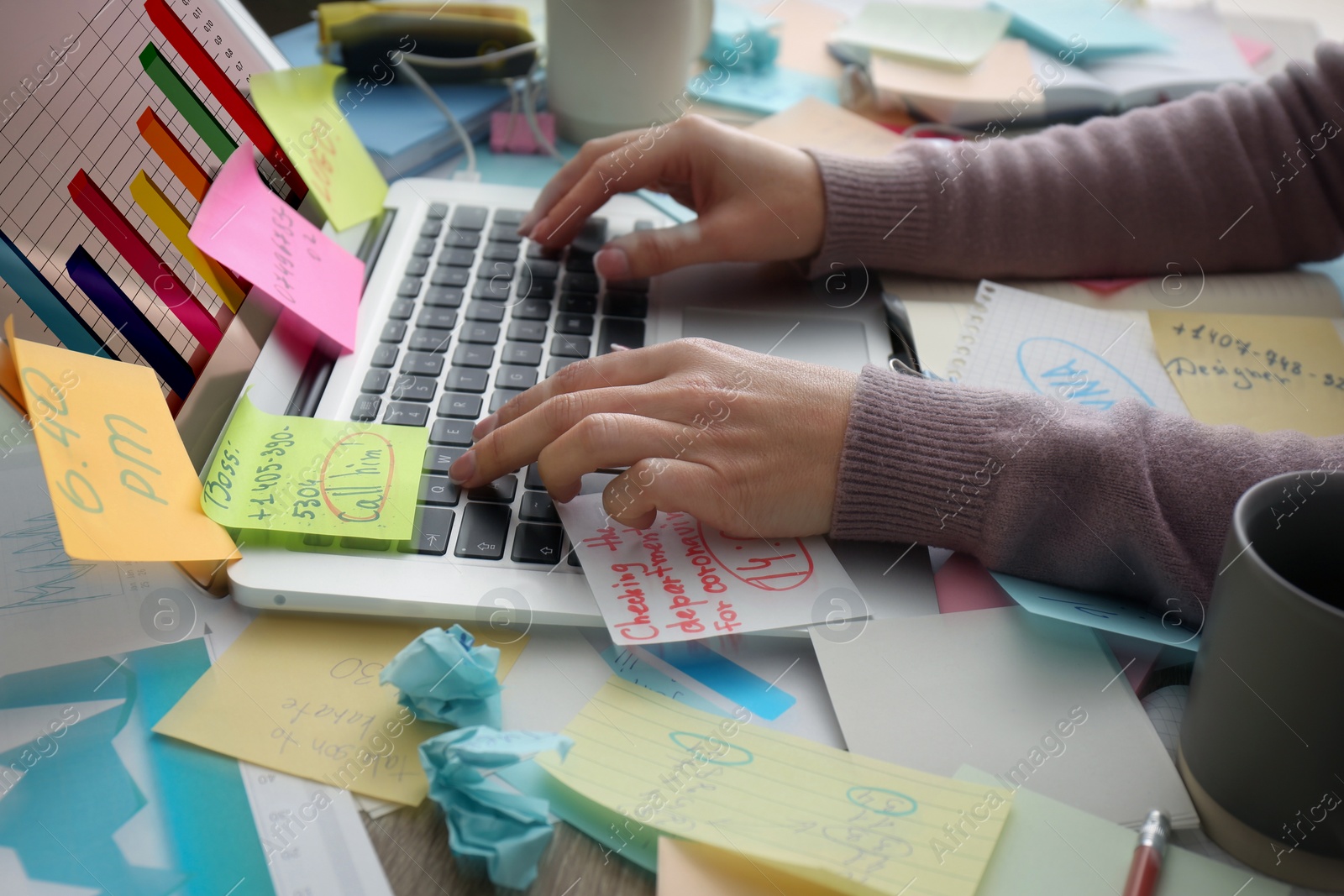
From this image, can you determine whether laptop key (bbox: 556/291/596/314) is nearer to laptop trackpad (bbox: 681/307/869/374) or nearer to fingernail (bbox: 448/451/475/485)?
laptop trackpad (bbox: 681/307/869/374)

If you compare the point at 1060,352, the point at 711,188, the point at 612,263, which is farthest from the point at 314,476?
the point at 1060,352

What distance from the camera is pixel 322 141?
69 cm

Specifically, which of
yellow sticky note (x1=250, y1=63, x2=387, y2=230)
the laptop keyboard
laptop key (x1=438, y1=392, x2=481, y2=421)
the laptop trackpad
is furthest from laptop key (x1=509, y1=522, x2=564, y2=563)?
yellow sticky note (x1=250, y1=63, x2=387, y2=230)

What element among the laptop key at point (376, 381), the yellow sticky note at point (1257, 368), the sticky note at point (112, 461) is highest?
the sticky note at point (112, 461)

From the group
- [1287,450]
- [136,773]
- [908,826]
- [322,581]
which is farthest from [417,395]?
[1287,450]

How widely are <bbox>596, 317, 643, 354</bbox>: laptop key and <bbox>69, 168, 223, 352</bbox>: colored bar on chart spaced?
234mm

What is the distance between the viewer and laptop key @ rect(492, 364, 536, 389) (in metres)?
0.59

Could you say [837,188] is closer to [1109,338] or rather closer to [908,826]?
[1109,338]

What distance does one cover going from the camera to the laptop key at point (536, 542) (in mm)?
473

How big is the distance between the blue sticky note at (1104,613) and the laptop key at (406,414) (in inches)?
13.0

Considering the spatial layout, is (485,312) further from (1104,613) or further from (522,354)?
(1104,613)

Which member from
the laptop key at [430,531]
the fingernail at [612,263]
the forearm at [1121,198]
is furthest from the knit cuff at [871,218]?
the laptop key at [430,531]

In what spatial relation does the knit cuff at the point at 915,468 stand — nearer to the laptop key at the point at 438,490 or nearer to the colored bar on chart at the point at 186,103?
the laptop key at the point at 438,490

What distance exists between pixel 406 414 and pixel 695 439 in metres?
0.17
